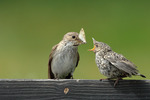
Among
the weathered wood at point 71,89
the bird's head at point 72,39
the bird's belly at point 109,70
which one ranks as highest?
the bird's head at point 72,39

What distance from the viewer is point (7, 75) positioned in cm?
458

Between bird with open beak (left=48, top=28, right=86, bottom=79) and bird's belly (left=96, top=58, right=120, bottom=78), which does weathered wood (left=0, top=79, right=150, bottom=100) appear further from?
bird with open beak (left=48, top=28, right=86, bottom=79)

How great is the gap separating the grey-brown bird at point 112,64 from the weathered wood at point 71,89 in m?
0.09

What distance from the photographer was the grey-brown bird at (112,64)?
2891 millimetres

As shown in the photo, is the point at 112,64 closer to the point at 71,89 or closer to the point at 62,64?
the point at 71,89

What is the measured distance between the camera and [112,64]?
119 inches

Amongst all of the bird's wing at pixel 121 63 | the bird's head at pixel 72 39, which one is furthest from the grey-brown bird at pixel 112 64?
the bird's head at pixel 72 39

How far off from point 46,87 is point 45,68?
2.02 m

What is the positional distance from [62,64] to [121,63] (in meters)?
1.45

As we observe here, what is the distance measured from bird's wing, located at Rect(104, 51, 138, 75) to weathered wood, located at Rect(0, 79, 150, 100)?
0.37 ft

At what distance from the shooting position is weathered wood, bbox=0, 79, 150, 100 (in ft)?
9.14

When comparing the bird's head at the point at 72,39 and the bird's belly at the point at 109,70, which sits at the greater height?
the bird's head at the point at 72,39

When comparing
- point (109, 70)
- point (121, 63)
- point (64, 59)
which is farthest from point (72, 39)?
point (121, 63)

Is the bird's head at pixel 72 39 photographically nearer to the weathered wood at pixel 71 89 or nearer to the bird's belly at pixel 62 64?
the bird's belly at pixel 62 64
